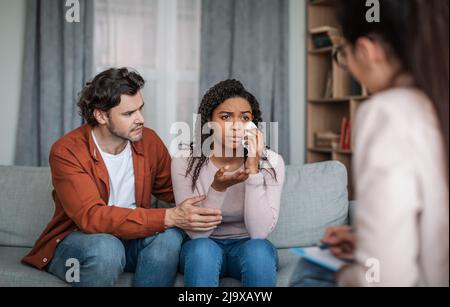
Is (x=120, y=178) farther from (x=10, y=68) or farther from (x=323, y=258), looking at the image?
(x=10, y=68)

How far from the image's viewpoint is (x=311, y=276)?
98 centimetres

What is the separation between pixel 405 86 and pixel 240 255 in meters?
0.95

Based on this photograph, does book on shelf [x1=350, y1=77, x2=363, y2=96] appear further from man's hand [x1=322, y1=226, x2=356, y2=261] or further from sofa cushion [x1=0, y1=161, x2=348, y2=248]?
man's hand [x1=322, y1=226, x2=356, y2=261]

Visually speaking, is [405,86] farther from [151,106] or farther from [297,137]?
[297,137]

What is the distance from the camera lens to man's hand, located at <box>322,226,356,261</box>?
907 millimetres

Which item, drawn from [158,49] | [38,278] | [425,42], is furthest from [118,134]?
[158,49]

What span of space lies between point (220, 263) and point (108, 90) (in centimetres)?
72

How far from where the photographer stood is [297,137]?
3854mm

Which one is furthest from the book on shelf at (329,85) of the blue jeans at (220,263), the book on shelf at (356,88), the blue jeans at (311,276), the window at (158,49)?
the blue jeans at (311,276)

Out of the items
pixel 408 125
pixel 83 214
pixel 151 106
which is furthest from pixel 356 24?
pixel 151 106

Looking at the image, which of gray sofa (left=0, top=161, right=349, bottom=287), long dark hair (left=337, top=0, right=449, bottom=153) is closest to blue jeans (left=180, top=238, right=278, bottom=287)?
gray sofa (left=0, top=161, right=349, bottom=287)

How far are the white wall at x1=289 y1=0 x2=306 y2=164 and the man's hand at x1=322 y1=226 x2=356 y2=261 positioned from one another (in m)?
2.92

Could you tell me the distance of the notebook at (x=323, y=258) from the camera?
89 cm
